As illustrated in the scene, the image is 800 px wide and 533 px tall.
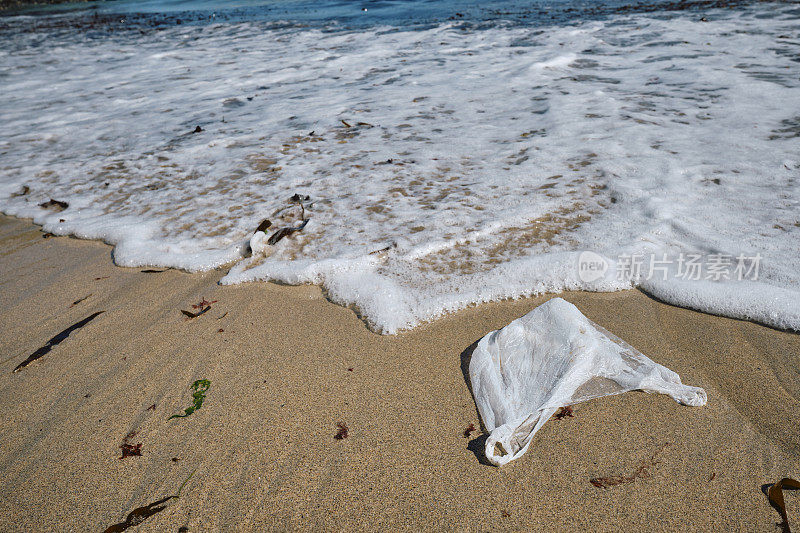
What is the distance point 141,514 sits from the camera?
146cm

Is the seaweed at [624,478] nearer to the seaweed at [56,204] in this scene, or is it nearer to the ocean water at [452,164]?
the ocean water at [452,164]

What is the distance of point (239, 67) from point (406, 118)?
4.63m

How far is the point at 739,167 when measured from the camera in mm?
3326

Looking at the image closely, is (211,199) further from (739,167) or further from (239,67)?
(239,67)

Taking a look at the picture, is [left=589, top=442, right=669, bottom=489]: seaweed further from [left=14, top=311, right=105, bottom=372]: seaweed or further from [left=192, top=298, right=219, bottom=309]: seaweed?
[left=14, top=311, right=105, bottom=372]: seaweed

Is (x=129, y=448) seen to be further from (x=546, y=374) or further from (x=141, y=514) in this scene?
(x=546, y=374)

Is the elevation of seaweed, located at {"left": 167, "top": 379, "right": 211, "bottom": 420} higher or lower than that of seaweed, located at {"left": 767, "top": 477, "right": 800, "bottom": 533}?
higher

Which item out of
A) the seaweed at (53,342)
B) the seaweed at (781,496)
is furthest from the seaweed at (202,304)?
the seaweed at (781,496)

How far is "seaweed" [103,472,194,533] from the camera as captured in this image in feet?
4.72

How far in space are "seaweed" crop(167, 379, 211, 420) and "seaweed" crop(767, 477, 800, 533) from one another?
1934mm

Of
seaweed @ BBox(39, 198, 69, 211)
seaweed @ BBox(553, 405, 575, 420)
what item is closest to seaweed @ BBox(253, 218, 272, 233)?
seaweed @ BBox(39, 198, 69, 211)

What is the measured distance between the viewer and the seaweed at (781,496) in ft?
4.39

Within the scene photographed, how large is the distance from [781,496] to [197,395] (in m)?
2.00

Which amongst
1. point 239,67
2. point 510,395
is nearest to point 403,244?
point 510,395
